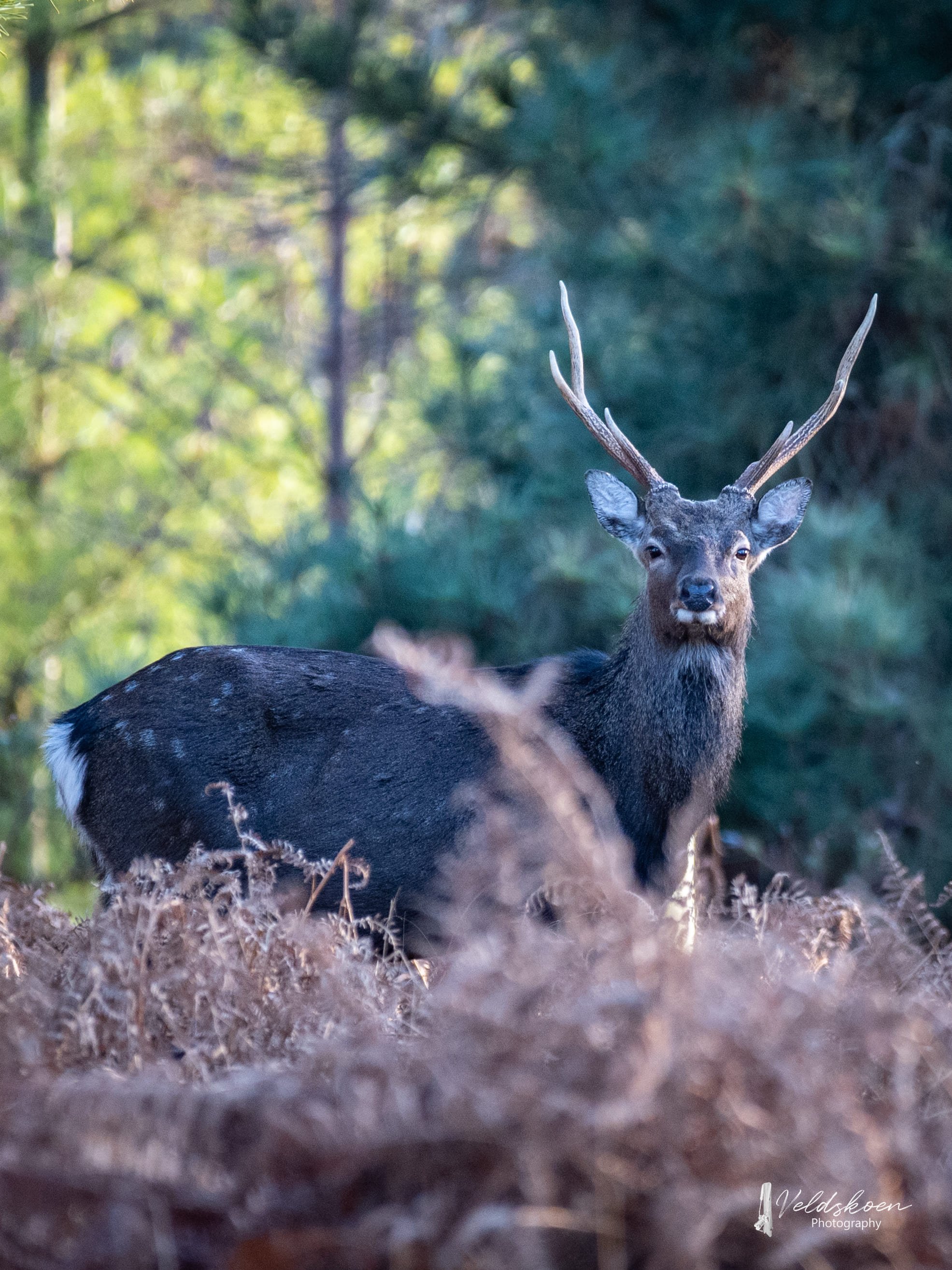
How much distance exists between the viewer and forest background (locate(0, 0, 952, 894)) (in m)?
7.70

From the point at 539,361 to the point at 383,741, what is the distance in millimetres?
5324

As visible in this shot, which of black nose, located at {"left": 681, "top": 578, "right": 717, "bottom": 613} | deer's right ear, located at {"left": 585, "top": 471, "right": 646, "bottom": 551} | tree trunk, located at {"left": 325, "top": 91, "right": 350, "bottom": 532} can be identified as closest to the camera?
black nose, located at {"left": 681, "top": 578, "right": 717, "bottom": 613}

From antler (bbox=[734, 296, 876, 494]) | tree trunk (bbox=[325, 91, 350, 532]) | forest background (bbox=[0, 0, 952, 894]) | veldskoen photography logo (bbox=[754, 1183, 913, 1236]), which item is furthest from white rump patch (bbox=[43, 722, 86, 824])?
tree trunk (bbox=[325, 91, 350, 532])

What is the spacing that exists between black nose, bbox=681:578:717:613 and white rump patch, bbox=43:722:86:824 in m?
2.23

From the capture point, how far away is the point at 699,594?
4734 millimetres

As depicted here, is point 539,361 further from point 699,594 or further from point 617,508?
point 699,594

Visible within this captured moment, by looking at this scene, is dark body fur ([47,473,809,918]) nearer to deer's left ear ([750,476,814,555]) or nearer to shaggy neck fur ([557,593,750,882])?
shaggy neck fur ([557,593,750,882])

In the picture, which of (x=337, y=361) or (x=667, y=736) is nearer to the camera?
(x=667, y=736)

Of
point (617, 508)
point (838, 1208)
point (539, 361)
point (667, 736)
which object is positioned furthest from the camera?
point (539, 361)

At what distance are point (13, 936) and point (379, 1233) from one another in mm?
1689

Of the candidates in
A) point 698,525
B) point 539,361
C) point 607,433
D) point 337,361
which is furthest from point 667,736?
point 337,361

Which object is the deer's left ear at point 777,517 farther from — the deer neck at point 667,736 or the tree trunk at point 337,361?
the tree trunk at point 337,361

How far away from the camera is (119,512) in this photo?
500 inches

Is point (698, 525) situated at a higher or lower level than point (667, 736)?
higher
